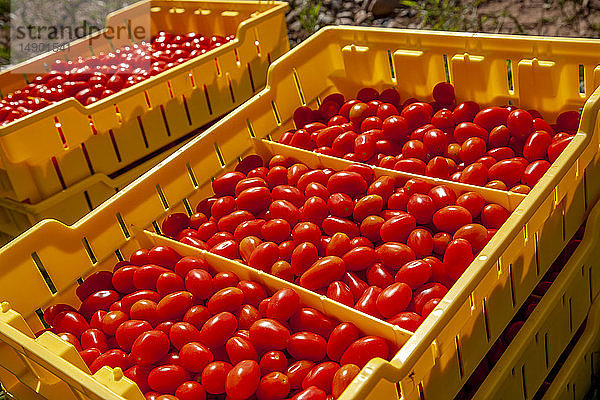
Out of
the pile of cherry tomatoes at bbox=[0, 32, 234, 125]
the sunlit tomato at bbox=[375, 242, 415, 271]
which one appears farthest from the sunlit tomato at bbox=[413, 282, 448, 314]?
the pile of cherry tomatoes at bbox=[0, 32, 234, 125]

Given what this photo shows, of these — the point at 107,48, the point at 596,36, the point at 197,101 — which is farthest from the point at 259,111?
the point at 596,36

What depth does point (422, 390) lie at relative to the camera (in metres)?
1.47

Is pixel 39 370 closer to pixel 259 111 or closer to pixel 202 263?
pixel 202 263

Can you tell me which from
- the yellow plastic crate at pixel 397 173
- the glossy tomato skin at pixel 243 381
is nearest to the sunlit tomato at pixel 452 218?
the yellow plastic crate at pixel 397 173

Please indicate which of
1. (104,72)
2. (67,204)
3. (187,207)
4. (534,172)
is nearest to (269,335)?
(187,207)

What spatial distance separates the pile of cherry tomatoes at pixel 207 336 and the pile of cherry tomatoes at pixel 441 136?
2.46 ft

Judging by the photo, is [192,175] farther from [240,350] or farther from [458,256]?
[458,256]

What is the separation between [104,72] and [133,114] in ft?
2.90

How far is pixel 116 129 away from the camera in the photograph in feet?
9.12

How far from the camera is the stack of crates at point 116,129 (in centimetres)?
257

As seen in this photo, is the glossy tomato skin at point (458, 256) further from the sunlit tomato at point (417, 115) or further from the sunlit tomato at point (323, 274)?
the sunlit tomato at point (417, 115)

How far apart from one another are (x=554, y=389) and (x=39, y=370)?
1403 millimetres

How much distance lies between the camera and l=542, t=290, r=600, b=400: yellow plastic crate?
1.91 m

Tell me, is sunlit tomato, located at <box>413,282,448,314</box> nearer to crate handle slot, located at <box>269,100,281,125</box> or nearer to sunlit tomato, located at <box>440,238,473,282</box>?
sunlit tomato, located at <box>440,238,473,282</box>
